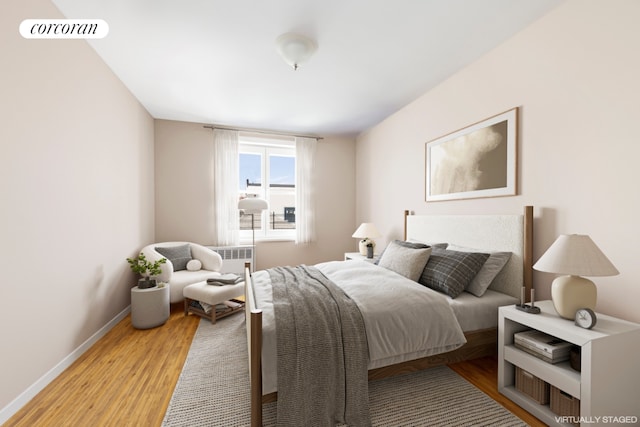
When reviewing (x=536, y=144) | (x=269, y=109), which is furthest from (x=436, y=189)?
(x=269, y=109)

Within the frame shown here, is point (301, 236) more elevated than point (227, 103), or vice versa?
point (227, 103)

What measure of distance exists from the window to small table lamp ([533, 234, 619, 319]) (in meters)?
3.77

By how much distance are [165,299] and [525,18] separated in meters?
4.20

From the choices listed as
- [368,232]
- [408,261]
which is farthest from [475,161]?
[368,232]

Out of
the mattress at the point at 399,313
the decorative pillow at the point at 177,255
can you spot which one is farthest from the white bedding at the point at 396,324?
the decorative pillow at the point at 177,255

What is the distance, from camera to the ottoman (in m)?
2.84

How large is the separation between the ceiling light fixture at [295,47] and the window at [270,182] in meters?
2.38

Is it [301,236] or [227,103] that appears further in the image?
[301,236]

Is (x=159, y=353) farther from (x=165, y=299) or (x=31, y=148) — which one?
A: (x=31, y=148)

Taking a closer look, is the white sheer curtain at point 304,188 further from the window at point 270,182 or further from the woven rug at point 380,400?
the woven rug at point 380,400

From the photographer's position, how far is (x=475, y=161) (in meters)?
2.54

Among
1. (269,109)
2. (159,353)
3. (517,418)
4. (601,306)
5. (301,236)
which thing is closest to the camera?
(517,418)

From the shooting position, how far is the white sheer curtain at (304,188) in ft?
15.3

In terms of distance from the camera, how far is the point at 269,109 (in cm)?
363
